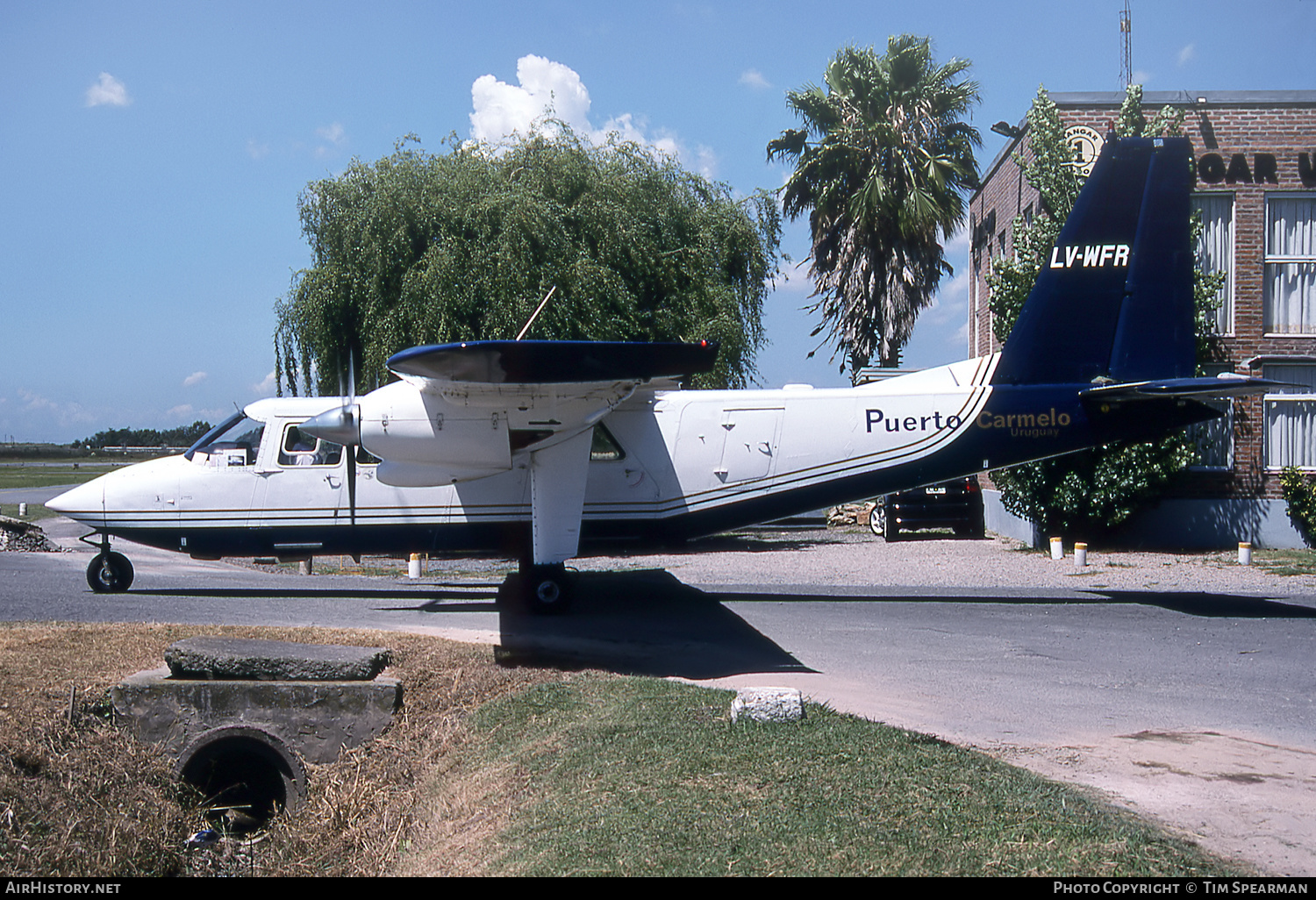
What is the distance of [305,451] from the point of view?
12461 millimetres

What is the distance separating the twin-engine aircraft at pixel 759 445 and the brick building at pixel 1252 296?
26.8ft

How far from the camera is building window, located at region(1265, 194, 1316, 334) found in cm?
1972

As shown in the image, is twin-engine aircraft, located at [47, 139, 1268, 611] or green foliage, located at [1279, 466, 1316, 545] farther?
green foliage, located at [1279, 466, 1316, 545]

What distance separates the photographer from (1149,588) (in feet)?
47.2

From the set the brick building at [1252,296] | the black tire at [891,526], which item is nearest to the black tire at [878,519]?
the black tire at [891,526]

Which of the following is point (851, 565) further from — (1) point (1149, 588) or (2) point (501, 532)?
(2) point (501, 532)

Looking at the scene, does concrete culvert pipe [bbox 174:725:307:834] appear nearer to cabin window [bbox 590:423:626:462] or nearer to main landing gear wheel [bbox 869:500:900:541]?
cabin window [bbox 590:423:626:462]

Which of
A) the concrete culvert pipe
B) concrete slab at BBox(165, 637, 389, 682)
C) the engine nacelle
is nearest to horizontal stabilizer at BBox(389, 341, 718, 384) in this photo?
the engine nacelle

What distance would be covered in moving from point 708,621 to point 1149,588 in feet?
25.3

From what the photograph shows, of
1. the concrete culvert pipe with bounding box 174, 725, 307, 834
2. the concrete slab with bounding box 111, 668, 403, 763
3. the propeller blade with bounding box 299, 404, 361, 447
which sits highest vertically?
the propeller blade with bounding box 299, 404, 361, 447

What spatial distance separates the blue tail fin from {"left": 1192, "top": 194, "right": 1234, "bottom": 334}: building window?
8.49 m

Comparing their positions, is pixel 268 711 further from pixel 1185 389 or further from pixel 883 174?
pixel 883 174

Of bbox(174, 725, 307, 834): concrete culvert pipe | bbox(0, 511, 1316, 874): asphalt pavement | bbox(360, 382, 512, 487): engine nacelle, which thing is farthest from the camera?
bbox(360, 382, 512, 487): engine nacelle
